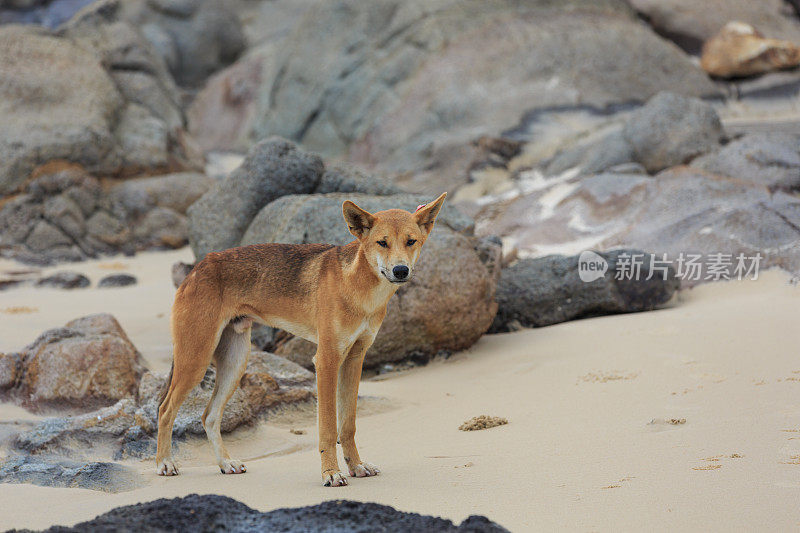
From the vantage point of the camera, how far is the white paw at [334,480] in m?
4.50

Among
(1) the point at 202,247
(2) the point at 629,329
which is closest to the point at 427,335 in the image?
(2) the point at 629,329

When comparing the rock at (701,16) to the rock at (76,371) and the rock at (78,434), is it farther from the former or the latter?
the rock at (78,434)

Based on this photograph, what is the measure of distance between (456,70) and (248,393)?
504 inches

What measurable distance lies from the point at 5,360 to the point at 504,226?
7.62m

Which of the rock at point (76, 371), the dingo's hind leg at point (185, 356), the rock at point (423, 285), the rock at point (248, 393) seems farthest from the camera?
the rock at point (423, 285)

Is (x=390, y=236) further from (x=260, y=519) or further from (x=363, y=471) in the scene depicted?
(x=260, y=519)

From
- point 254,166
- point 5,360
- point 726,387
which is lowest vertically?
point 5,360

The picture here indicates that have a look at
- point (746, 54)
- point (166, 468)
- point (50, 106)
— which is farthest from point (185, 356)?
point (746, 54)

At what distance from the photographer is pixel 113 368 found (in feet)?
22.3

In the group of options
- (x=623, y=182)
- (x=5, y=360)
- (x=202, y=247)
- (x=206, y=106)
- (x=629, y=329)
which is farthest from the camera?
(x=206, y=106)

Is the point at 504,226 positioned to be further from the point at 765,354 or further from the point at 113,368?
the point at 113,368

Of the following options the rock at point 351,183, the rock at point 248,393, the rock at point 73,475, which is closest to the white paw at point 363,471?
the rock at point 73,475

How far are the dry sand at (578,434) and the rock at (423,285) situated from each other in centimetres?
27

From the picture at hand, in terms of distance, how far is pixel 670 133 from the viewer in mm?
13398
